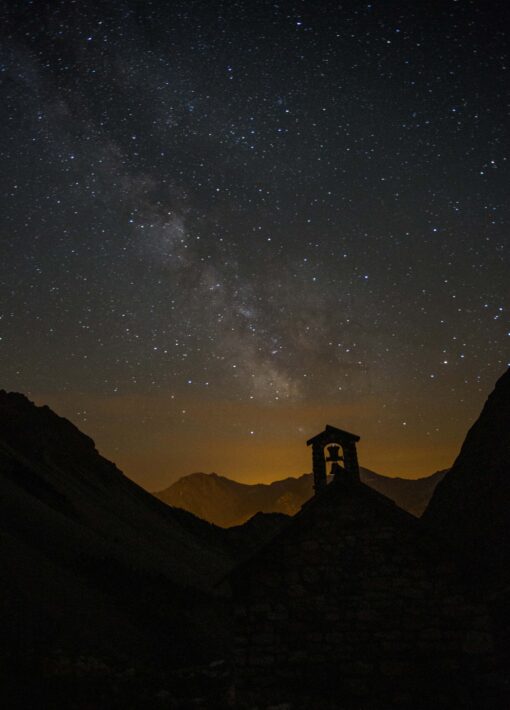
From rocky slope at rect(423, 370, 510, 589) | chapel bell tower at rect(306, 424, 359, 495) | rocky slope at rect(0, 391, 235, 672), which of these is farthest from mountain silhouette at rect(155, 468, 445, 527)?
chapel bell tower at rect(306, 424, 359, 495)

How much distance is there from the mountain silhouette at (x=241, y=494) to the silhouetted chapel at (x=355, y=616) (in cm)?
11578

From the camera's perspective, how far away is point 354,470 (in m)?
11.2

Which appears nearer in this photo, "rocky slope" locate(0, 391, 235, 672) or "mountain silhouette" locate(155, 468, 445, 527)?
"rocky slope" locate(0, 391, 235, 672)

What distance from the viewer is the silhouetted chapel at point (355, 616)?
8.08m

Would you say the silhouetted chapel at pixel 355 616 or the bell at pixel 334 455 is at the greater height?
the bell at pixel 334 455

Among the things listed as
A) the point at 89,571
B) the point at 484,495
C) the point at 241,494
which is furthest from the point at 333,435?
the point at 241,494

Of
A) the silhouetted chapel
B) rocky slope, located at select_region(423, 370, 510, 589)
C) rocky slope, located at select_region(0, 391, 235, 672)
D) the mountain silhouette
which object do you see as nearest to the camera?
the silhouetted chapel

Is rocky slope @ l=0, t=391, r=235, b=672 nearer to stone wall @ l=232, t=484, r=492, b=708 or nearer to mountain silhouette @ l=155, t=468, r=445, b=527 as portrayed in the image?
stone wall @ l=232, t=484, r=492, b=708

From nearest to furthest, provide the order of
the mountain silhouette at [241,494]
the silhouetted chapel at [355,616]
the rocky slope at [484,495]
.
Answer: the silhouetted chapel at [355,616]
the rocky slope at [484,495]
the mountain silhouette at [241,494]

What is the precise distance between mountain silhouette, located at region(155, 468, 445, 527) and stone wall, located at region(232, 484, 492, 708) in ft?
380

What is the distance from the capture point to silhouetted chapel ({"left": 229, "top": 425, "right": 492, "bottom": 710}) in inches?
318

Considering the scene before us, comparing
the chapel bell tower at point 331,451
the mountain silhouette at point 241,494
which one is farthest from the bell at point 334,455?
the mountain silhouette at point 241,494

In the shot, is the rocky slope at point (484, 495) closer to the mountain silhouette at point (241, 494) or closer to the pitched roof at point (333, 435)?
the pitched roof at point (333, 435)

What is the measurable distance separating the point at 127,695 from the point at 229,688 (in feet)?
6.67
